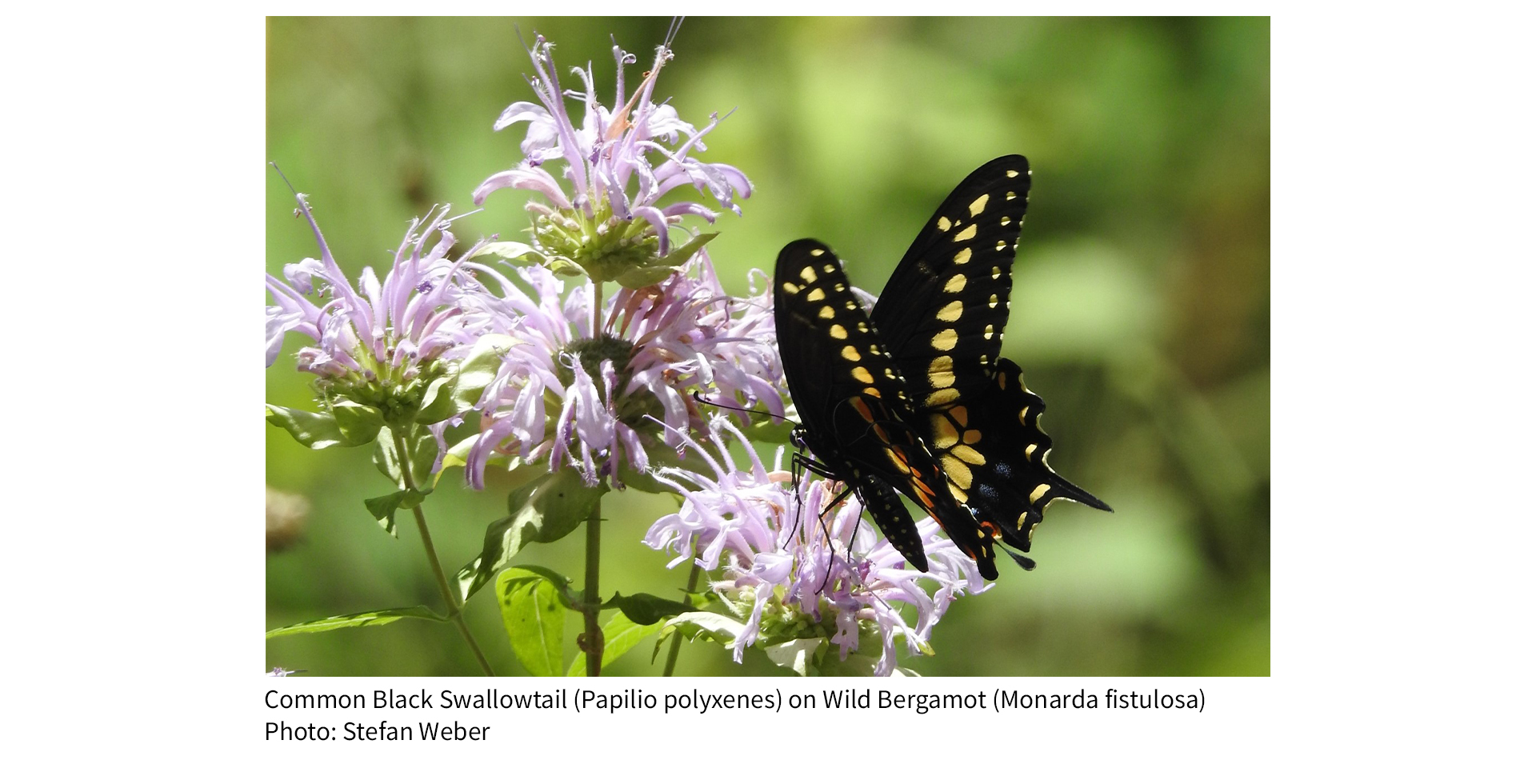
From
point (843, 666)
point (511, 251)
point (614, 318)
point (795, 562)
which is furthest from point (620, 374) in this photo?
point (843, 666)

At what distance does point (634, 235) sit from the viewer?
110cm

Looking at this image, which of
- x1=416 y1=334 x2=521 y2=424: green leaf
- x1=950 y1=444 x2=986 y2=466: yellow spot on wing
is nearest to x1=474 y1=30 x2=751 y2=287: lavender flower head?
x1=416 y1=334 x2=521 y2=424: green leaf

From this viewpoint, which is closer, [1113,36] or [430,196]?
[430,196]

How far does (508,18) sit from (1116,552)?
1.57 metres

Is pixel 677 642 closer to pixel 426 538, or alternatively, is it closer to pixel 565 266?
pixel 426 538

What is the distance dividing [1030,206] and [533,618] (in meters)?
1.51

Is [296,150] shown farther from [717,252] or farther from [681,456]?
[681,456]

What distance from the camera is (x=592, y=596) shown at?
1115 mm

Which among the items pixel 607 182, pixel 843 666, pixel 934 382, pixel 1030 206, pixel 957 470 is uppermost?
pixel 1030 206

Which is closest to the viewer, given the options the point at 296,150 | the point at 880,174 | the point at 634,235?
the point at 634,235

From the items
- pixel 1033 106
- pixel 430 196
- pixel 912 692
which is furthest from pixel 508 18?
pixel 912 692

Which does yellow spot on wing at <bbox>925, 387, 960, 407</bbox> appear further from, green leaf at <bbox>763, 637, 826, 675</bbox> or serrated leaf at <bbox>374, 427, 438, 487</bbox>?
serrated leaf at <bbox>374, 427, 438, 487</bbox>

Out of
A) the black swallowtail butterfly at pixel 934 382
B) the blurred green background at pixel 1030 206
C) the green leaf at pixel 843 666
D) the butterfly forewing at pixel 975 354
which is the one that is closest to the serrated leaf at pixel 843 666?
the green leaf at pixel 843 666

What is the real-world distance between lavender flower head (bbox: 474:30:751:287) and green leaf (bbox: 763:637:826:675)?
15.2 inches
